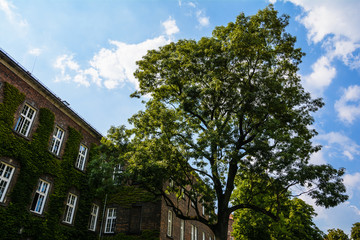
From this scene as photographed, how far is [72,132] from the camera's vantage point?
63.6 ft

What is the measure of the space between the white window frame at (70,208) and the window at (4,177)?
4753 mm

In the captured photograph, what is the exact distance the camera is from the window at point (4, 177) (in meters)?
13.6

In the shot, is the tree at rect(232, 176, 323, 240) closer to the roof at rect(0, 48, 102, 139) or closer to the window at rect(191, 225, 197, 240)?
the window at rect(191, 225, 197, 240)

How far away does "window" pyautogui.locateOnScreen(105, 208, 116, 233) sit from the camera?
65.1 ft

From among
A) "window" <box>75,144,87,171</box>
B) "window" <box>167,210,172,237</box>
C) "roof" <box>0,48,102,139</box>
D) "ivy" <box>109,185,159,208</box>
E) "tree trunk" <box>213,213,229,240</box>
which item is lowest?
"tree trunk" <box>213,213,229,240</box>

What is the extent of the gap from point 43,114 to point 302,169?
649 inches

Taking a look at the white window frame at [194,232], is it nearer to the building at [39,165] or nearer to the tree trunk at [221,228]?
the building at [39,165]

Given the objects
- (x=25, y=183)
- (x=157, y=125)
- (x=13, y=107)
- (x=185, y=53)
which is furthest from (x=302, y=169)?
(x=13, y=107)

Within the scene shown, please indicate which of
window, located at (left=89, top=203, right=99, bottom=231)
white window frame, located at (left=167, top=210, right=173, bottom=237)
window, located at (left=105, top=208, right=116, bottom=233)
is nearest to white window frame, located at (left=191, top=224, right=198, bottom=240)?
white window frame, located at (left=167, top=210, right=173, bottom=237)

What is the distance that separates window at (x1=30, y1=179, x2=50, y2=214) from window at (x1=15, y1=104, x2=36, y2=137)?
3.36 metres

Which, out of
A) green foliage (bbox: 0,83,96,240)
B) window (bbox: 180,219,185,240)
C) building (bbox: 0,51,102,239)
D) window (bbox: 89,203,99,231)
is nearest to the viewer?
green foliage (bbox: 0,83,96,240)

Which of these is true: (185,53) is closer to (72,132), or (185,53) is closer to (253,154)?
(253,154)

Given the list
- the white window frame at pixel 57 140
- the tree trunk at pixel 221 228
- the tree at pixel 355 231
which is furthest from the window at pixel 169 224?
the tree at pixel 355 231

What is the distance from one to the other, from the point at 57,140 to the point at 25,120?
2812mm
